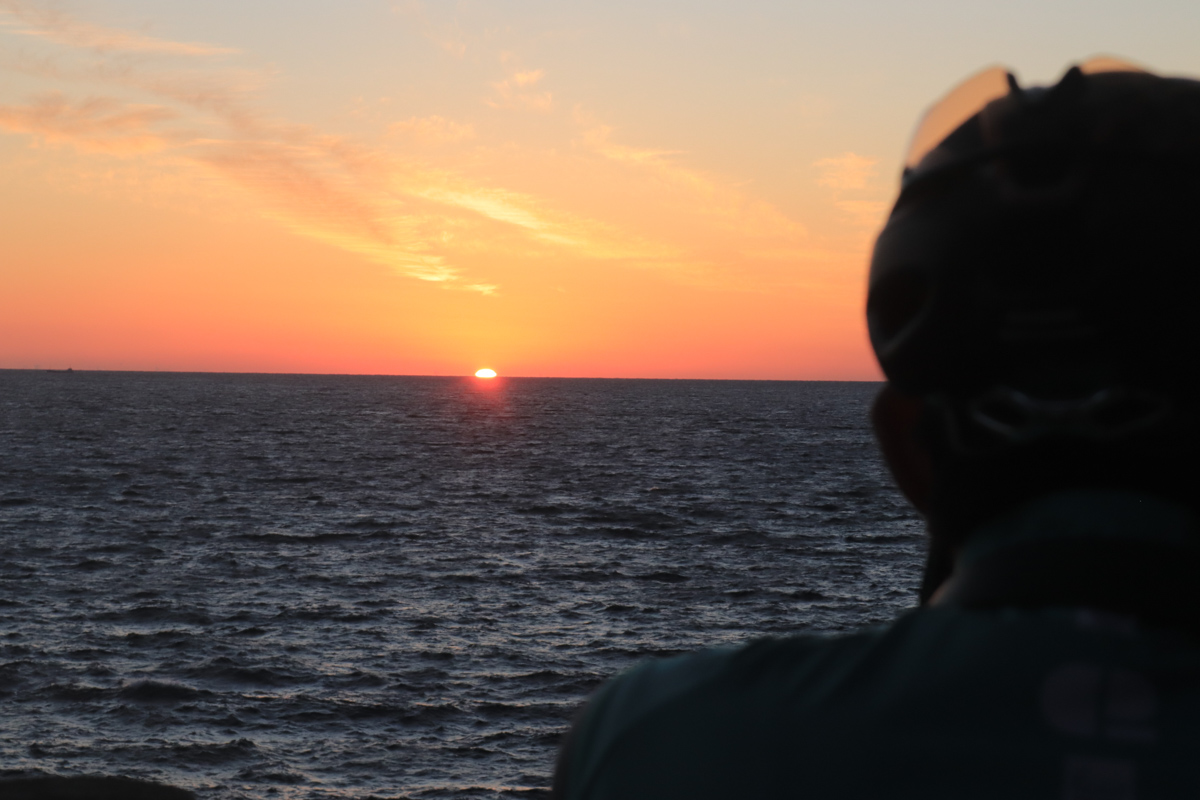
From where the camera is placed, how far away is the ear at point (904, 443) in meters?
1.45

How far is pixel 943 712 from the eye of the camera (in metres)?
1.04

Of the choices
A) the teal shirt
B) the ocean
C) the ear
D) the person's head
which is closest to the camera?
the teal shirt

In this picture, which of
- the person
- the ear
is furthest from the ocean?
the person

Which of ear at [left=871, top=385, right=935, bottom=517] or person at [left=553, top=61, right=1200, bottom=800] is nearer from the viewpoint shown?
person at [left=553, top=61, right=1200, bottom=800]

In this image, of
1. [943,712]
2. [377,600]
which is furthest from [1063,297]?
[377,600]

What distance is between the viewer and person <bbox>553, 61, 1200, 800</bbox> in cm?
103

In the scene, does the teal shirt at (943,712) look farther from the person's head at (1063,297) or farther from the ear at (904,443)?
the ear at (904,443)

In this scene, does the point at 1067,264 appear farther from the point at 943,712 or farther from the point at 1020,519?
the point at 943,712

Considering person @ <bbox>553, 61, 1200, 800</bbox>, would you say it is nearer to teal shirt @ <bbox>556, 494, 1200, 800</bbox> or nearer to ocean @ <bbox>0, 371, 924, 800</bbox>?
teal shirt @ <bbox>556, 494, 1200, 800</bbox>

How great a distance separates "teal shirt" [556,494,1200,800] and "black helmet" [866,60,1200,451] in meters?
0.15

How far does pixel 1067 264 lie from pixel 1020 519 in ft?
1.01

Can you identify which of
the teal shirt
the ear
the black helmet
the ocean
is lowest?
the ocean

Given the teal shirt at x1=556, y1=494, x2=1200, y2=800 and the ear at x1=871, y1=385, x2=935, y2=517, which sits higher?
the ear at x1=871, y1=385, x2=935, y2=517

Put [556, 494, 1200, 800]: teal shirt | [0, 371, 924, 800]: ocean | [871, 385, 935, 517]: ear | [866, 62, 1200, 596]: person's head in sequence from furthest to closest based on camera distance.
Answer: [0, 371, 924, 800]: ocean, [871, 385, 935, 517]: ear, [866, 62, 1200, 596]: person's head, [556, 494, 1200, 800]: teal shirt
